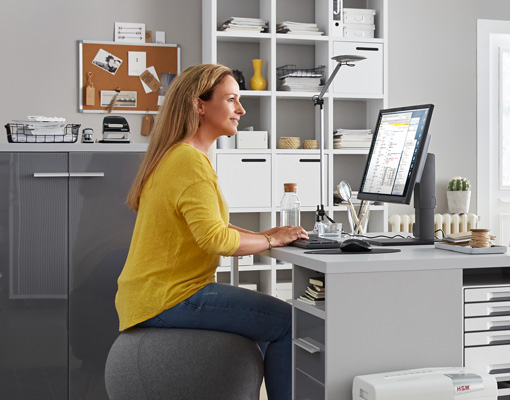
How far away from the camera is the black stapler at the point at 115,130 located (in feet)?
10.1

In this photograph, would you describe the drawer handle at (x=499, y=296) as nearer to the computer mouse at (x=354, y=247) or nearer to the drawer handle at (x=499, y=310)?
the drawer handle at (x=499, y=310)

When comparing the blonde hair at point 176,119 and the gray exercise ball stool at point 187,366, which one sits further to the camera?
the blonde hair at point 176,119

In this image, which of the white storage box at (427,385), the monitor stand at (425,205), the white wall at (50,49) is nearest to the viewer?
the white storage box at (427,385)

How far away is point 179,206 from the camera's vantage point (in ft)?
7.11

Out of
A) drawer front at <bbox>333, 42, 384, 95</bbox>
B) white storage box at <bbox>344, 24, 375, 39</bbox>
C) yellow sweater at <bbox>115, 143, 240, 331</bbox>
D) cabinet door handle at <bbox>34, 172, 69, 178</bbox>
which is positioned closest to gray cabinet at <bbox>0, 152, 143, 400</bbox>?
cabinet door handle at <bbox>34, 172, 69, 178</bbox>

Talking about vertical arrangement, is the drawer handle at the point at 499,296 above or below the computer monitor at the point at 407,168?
below

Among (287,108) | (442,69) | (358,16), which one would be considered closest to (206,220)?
(287,108)

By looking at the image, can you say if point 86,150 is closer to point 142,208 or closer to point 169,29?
point 142,208

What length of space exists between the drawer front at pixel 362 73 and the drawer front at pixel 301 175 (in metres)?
0.51

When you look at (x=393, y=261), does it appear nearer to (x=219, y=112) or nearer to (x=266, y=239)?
(x=266, y=239)

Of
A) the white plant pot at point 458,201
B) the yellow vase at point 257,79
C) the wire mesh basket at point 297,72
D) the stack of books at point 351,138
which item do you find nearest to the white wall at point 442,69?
the white plant pot at point 458,201

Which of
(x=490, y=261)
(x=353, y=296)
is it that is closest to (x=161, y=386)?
(x=353, y=296)

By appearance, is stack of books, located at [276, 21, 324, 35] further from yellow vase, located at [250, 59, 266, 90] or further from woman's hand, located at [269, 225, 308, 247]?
woman's hand, located at [269, 225, 308, 247]

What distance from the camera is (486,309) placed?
2.04m
